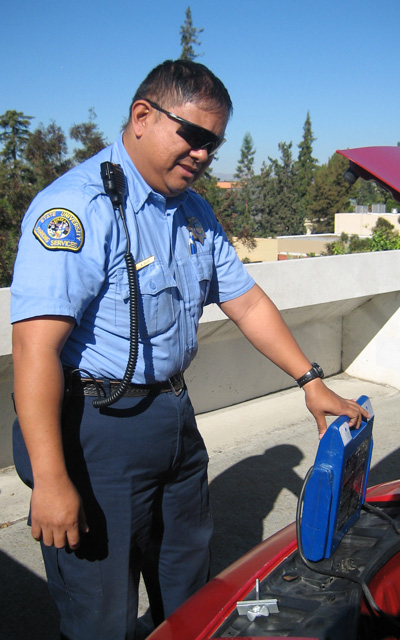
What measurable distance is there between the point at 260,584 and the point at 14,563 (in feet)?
6.05

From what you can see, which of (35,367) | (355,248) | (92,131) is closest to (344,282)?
(355,248)

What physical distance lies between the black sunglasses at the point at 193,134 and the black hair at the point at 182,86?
0.10 feet

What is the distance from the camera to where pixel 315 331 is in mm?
6125

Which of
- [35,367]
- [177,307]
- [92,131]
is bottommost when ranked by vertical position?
[35,367]

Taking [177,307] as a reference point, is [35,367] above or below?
below

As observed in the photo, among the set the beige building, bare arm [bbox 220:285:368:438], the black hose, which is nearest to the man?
bare arm [bbox 220:285:368:438]

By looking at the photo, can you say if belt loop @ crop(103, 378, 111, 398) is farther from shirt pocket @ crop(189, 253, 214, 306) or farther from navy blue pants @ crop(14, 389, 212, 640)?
shirt pocket @ crop(189, 253, 214, 306)

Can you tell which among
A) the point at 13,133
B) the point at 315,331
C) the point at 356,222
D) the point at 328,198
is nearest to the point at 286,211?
the point at 328,198

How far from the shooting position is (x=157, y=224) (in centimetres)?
181

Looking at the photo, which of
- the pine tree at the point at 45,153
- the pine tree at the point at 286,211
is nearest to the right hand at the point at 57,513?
the pine tree at the point at 45,153

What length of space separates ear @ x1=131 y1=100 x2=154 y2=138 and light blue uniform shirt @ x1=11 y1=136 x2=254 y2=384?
0.32ft

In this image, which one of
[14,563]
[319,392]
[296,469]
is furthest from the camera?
[296,469]

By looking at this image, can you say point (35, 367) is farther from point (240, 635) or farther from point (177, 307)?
point (240, 635)

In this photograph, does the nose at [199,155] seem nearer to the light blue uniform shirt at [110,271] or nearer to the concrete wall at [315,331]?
the light blue uniform shirt at [110,271]
